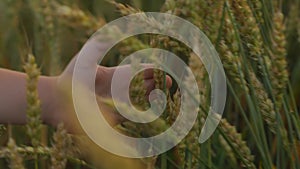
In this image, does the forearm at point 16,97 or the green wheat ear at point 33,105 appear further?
the forearm at point 16,97

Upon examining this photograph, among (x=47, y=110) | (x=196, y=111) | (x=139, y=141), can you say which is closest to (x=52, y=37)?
(x=47, y=110)

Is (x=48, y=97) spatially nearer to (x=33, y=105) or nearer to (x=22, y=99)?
(x=22, y=99)

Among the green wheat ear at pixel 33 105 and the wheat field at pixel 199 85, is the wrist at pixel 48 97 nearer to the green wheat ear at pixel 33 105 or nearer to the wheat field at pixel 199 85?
the wheat field at pixel 199 85

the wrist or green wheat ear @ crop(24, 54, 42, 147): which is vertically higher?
the wrist

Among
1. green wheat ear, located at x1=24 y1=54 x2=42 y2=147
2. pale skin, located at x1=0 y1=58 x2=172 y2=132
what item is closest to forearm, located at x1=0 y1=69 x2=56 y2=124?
pale skin, located at x1=0 y1=58 x2=172 y2=132

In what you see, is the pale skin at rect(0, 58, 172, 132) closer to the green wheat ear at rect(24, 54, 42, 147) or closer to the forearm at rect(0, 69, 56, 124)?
the forearm at rect(0, 69, 56, 124)

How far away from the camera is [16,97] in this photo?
81 centimetres

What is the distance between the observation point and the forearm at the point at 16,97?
798 mm

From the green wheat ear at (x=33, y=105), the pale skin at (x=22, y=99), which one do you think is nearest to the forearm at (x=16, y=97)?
the pale skin at (x=22, y=99)

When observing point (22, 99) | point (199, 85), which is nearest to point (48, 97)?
point (22, 99)

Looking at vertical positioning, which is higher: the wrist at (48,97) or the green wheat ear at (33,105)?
the wrist at (48,97)

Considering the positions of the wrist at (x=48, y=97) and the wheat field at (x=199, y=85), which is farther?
the wrist at (x=48, y=97)

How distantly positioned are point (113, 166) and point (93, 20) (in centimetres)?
10

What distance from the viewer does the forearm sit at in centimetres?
80
